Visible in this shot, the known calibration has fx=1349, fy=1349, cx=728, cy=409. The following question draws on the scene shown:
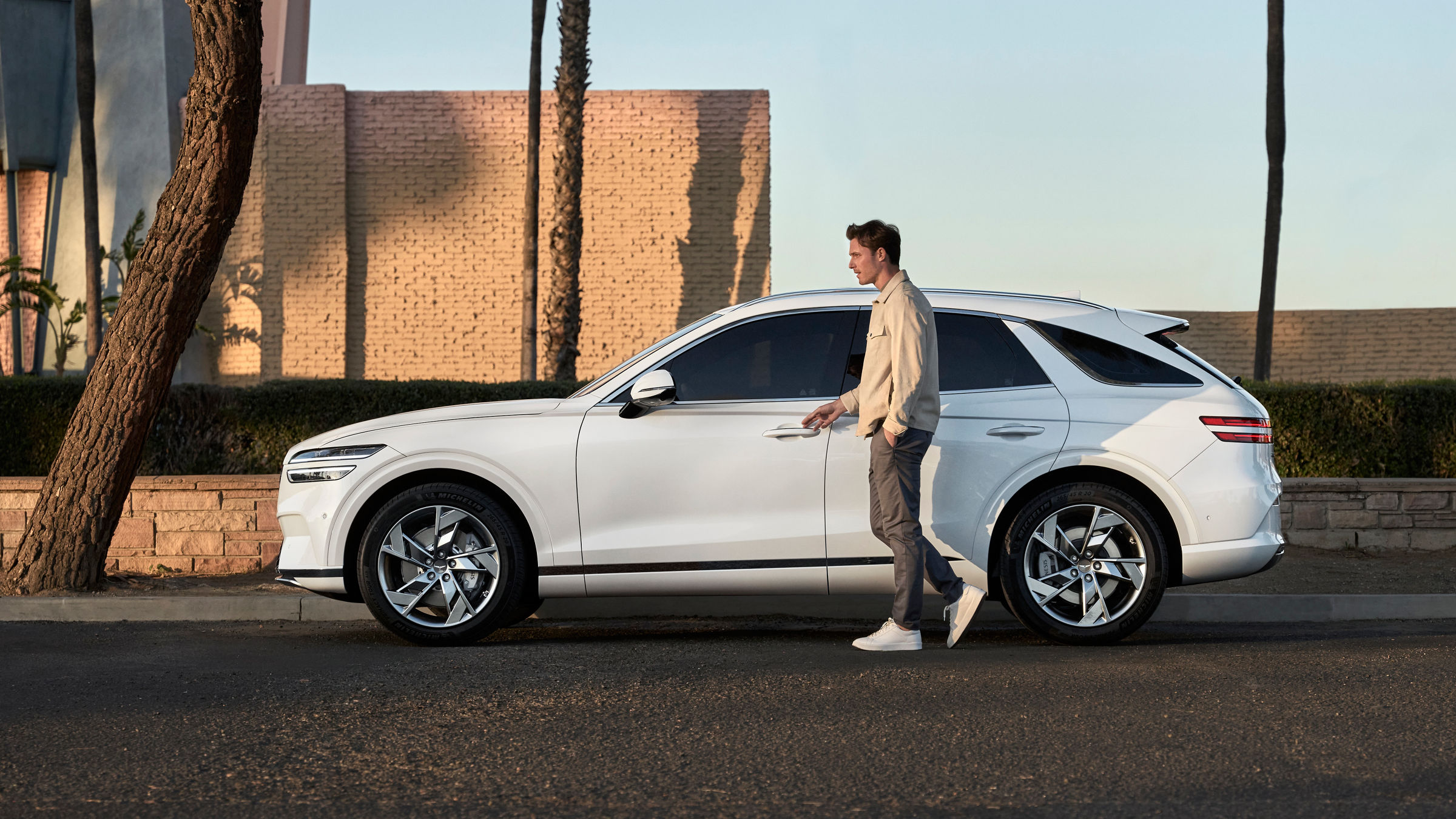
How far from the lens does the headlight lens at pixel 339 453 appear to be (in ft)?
22.7

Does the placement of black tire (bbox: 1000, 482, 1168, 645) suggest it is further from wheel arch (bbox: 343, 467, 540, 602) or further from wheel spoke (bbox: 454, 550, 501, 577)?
wheel spoke (bbox: 454, 550, 501, 577)

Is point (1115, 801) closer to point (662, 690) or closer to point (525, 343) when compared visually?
point (662, 690)

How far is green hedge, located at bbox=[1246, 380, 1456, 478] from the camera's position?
1158 centimetres

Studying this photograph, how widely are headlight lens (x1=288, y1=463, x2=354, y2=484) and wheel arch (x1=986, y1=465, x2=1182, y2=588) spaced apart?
331cm

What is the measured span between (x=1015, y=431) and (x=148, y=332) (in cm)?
570

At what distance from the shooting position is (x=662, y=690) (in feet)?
18.3

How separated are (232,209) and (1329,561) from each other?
8385 mm

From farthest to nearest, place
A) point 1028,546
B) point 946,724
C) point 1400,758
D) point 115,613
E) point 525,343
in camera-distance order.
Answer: point 525,343 < point 115,613 < point 1028,546 < point 946,724 < point 1400,758

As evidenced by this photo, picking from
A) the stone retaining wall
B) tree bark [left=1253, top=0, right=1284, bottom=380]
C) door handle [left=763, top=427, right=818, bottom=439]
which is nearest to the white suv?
door handle [left=763, top=427, right=818, bottom=439]

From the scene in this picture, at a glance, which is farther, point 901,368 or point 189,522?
point 189,522

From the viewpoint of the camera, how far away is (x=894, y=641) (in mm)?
6625

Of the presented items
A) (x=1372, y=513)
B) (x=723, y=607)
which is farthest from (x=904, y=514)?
(x=1372, y=513)

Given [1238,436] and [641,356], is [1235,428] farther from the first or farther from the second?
[641,356]

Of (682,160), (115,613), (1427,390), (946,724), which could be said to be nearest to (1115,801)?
(946,724)
